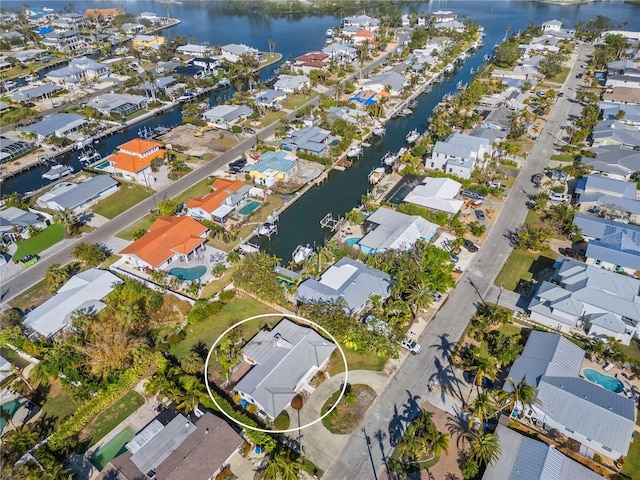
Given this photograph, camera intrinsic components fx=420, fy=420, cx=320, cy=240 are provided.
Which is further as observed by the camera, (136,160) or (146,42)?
(146,42)

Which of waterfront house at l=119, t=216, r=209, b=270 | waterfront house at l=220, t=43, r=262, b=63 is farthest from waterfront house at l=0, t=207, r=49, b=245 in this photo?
waterfront house at l=220, t=43, r=262, b=63

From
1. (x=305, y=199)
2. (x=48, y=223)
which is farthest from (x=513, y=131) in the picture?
(x=48, y=223)

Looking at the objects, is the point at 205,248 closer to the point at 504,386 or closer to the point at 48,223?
the point at 48,223

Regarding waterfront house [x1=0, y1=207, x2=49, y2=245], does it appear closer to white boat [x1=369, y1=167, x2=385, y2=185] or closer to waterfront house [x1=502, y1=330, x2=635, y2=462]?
white boat [x1=369, y1=167, x2=385, y2=185]

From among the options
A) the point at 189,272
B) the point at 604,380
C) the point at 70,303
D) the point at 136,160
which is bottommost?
the point at 604,380

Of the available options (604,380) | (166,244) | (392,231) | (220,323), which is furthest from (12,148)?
(604,380)

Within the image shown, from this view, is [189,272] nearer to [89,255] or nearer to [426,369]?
[89,255]
